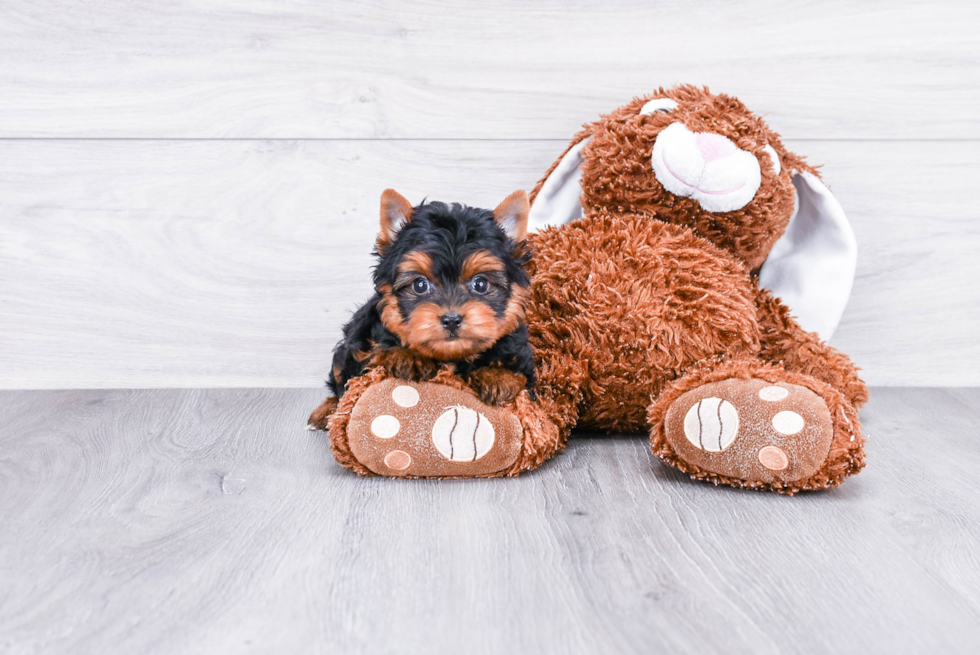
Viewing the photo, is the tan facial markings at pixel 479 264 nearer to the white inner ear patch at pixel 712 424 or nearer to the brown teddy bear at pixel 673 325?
the brown teddy bear at pixel 673 325

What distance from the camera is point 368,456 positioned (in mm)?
1274

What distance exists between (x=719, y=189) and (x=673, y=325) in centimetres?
28

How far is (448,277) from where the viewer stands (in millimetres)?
1206

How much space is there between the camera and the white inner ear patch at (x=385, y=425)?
1.25 meters

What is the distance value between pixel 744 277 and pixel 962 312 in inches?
29.4

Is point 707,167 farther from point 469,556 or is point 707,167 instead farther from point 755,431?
point 469,556

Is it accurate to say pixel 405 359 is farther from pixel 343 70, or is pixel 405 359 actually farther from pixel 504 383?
pixel 343 70

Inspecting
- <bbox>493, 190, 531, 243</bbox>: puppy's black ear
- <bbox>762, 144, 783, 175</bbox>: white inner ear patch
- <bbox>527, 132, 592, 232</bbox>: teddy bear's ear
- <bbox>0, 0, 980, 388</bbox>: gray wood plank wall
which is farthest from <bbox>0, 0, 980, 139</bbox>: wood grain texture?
<bbox>493, 190, 531, 243</bbox>: puppy's black ear

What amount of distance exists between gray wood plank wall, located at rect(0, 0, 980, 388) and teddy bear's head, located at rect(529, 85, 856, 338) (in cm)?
25

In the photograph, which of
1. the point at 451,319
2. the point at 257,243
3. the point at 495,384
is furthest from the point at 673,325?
the point at 257,243

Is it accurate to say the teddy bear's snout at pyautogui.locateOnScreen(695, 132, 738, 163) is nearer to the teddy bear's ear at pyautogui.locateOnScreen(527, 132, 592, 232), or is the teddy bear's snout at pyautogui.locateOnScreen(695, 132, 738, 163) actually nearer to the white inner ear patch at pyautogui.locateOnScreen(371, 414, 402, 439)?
the teddy bear's ear at pyautogui.locateOnScreen(527, 132, 592, 232)

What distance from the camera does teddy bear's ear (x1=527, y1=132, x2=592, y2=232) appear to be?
1.68 metres

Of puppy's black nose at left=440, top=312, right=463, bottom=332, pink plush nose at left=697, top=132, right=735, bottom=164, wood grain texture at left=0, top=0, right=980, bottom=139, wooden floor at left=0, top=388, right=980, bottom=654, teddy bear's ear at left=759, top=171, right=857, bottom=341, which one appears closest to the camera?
wooden floor at left=0, top=388, right=980, bottom=654

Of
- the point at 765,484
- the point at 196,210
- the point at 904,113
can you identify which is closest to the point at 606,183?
the point at 765,484
